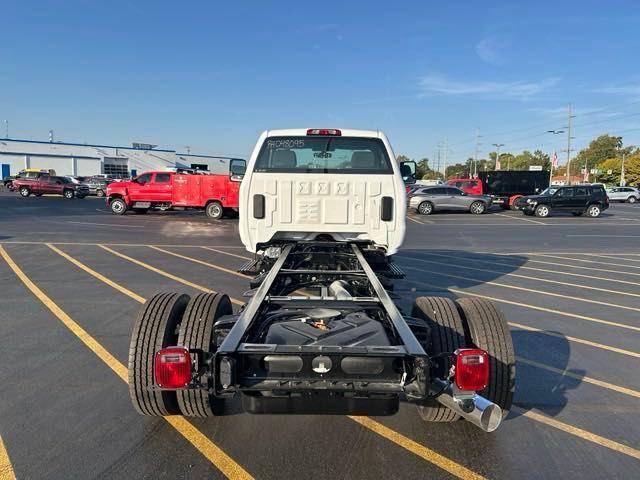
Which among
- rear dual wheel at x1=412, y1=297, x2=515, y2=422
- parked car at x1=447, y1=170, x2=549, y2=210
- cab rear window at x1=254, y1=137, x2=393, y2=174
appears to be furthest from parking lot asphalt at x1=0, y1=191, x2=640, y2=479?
parked car at x1=447, y1=170, x2=549, y2=210

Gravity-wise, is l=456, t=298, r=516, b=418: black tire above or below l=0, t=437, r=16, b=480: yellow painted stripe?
above

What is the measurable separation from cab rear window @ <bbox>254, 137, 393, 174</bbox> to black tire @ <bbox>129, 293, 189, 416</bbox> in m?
3.05

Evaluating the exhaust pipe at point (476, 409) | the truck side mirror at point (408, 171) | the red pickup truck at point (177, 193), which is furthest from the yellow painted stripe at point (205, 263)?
the red pickup truck at point (177, 193)

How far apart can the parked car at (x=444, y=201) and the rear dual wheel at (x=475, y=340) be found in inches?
903

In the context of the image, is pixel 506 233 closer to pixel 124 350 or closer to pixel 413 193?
pixel 413 193

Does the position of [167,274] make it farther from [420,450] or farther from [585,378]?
[585,378]

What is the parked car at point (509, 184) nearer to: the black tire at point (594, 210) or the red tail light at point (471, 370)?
the black tire at point (594, 210)

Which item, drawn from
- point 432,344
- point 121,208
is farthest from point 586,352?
point 121,208

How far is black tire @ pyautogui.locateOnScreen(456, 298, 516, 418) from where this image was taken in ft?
10.4

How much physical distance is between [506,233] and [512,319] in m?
12.3

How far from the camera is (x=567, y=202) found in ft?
82.6

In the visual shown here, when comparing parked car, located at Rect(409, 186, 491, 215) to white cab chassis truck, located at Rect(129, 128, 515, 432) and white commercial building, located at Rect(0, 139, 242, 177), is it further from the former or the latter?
white commercial building, located at Rect(0, 139, 242, 177)

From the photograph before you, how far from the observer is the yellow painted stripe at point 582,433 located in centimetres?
312

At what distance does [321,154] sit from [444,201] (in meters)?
21.5
